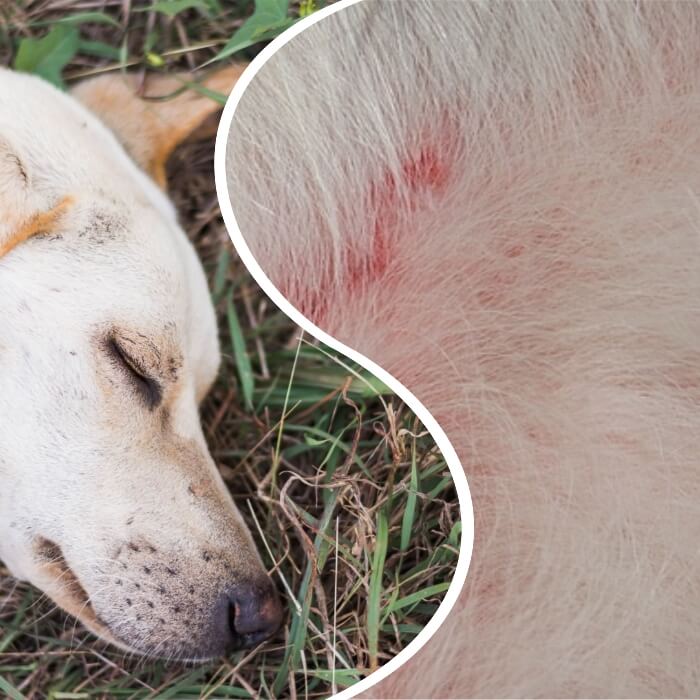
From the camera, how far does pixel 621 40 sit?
3.95 ft

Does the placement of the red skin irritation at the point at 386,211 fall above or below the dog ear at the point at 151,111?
below

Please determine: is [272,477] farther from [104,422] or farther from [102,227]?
[102,227]

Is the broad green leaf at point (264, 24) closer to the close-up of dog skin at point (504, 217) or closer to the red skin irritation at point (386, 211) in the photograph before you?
the close-up of dog skin at point (504, 217)

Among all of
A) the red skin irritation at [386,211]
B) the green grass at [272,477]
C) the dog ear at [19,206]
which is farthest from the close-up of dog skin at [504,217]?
the dog ear at [19,206]

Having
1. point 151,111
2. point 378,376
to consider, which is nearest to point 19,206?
point 151,111

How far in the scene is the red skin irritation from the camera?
3.97 feet

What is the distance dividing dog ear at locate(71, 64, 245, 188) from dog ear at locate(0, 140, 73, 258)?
304 millimetres

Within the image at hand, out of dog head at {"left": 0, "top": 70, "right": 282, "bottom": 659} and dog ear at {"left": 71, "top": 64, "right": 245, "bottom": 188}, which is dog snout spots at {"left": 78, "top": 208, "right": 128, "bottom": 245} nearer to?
dog head at {"left": 0, "top": 70, "right": 282, "bottom": 659}

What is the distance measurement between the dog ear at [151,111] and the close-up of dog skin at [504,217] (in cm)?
29

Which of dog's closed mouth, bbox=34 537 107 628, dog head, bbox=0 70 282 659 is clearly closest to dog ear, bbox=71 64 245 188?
dog head, bbox=0 70 282 659

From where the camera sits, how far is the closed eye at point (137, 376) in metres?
1.14

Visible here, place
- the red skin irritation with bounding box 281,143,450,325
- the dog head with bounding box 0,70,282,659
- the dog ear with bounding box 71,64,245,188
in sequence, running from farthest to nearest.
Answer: the dog ear with bounding box 71,64,245,188 → the red skin irritation with bounding box 281,143,450,325 → the dog head with bounding box 0,70,282,659

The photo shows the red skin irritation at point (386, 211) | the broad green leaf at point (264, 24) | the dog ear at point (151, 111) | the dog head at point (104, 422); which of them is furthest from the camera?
the dog ear at point (151, 111)

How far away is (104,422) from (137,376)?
0.26 ft
